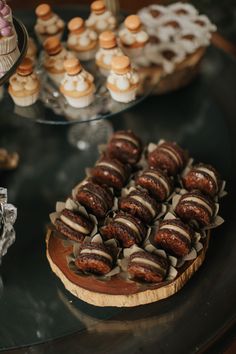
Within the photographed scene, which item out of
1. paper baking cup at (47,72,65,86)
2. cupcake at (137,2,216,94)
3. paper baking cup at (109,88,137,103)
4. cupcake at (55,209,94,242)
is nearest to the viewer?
cupcake at (55,209,94,242)

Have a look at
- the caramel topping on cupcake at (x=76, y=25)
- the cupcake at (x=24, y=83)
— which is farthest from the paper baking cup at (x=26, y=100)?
the caramel topping on cupcake at (x=76, y=25)

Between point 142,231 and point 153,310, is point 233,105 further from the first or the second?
point 153,310

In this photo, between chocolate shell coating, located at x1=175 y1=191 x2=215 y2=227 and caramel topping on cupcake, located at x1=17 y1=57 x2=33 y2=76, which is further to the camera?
caramel topping on cupcake, located at x1=17 y1=57 x2=33 y2=76

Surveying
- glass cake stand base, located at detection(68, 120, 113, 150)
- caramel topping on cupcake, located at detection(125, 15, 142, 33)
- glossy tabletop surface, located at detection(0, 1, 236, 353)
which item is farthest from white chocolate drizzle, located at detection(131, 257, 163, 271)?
caramel topping on cupcake, located at detection(125, 15, 142, 33)

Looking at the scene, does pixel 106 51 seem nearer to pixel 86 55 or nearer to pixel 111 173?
pixel 86 55

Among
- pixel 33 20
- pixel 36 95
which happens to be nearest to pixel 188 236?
pixel 36 95

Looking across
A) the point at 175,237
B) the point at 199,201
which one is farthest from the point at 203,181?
the point at 175,237

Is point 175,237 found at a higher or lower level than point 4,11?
lower

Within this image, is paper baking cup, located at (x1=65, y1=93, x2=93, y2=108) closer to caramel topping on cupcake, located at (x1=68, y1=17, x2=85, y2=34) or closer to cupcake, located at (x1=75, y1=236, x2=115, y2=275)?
caramel topping on cupcake, located at (x1=68, y1=17, x2=85, y2=34)
